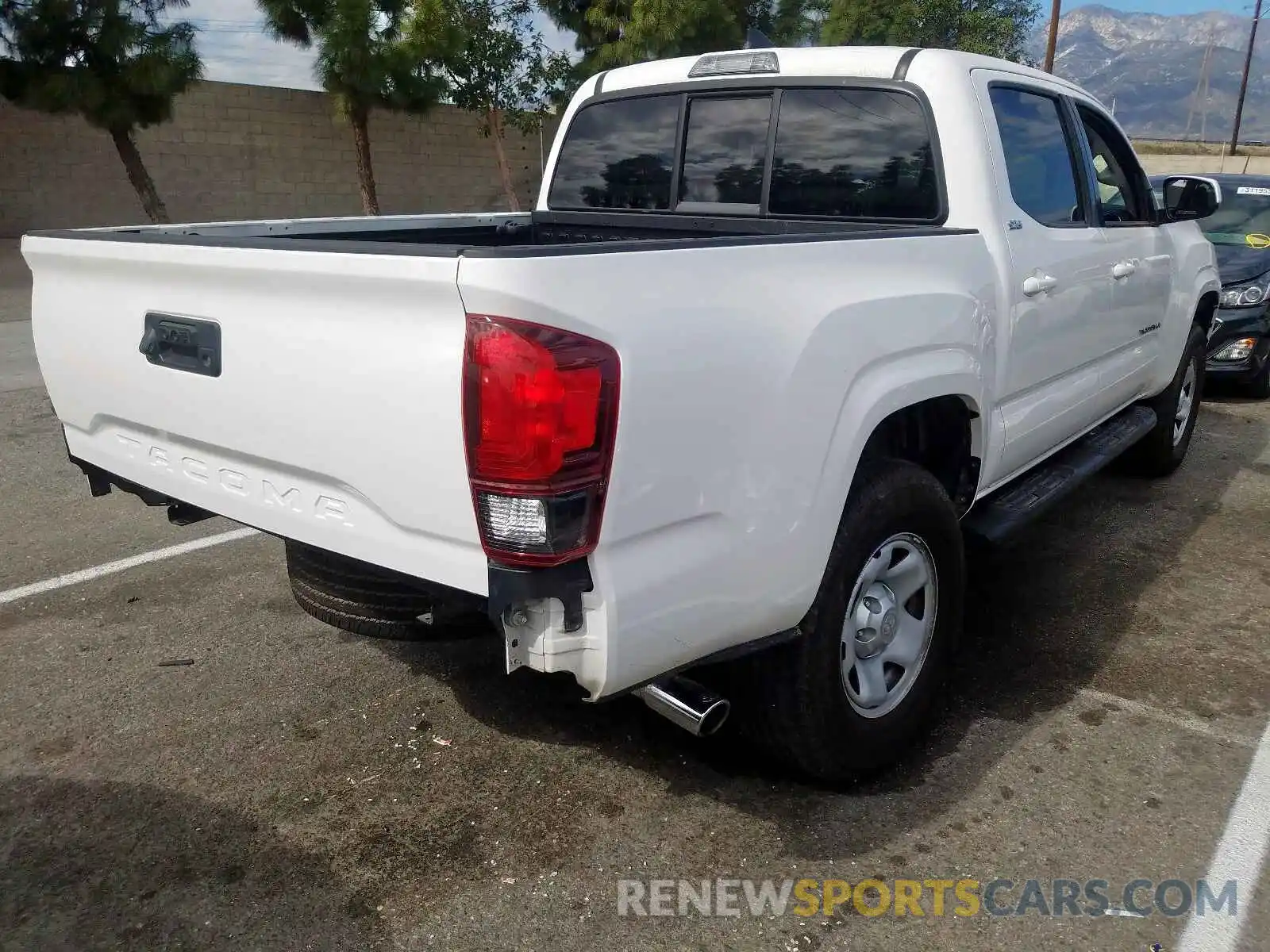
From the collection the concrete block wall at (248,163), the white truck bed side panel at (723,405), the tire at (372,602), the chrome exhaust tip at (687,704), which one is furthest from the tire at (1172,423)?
the concrete block wall at (248,163)

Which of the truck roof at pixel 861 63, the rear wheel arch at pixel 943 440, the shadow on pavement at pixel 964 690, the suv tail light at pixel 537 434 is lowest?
the shadow on pavement at pixel 964 690

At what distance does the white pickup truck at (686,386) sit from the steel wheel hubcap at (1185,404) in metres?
2.19

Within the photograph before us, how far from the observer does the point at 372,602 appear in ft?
8.14

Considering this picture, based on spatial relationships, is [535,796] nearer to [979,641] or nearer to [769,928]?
[769,928]

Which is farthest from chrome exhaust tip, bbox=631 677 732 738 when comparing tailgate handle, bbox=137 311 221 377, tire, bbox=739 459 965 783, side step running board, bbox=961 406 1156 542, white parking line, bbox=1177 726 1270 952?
side step running board, bbox=961 406 1156 542

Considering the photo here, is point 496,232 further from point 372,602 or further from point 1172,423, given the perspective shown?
point 1172,423

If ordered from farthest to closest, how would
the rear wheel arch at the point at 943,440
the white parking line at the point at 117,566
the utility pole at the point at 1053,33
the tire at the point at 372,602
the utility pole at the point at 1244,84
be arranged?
the utility pole at the point at 1244,84
the utility pole at the point at 1053,33
the white parking line at the point at 117,566
the rear wheel arch at the point at 943,440
the tire at the point at 372,602

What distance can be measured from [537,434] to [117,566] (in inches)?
129

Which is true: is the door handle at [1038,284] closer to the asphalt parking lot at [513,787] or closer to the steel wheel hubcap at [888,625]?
the steel wheel hubcap at [888,625]

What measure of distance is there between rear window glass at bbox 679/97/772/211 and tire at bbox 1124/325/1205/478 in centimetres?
299

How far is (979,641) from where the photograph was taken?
3.85 metres

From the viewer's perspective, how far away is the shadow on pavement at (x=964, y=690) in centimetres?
282

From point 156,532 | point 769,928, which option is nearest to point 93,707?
point 156,532
